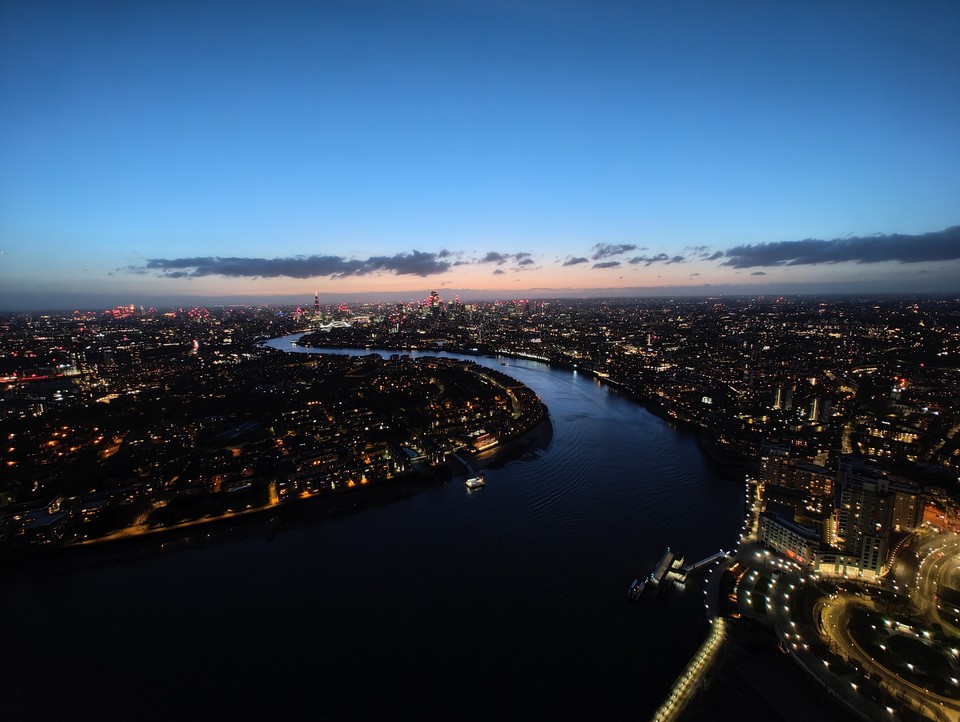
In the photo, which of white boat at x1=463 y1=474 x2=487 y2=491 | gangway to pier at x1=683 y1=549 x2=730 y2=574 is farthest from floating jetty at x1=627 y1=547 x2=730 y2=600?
white boat at x1=463 y1=474 x2=487 y2=491

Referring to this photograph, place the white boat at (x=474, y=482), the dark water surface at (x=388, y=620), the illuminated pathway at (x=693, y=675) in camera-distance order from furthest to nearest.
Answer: the white boat at (x=474, y=482) < the dark water surface at (x=388, y=620) < the illuminated pathway at (x=693, y=675)

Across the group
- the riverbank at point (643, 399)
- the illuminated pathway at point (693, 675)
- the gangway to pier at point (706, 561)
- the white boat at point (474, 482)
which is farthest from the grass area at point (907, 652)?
the white boat at point (474, 482)

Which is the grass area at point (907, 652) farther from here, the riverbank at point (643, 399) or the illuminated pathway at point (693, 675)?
the riverbank at point (643, 399)

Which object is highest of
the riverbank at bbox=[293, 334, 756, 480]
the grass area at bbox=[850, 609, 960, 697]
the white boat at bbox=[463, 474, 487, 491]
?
the white boat at bbox=[463, 474, 487, 491]

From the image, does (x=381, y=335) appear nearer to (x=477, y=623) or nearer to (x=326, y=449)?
(x=326, y=449)

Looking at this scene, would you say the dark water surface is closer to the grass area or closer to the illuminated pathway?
the illuminated pathway
